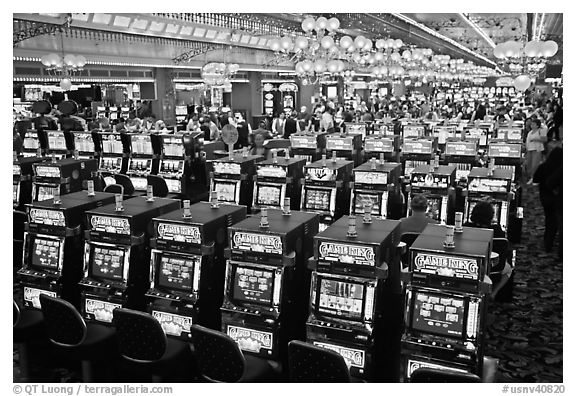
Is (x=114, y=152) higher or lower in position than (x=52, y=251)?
higher

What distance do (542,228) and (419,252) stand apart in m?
6.78

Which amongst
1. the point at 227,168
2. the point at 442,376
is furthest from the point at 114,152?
the point at 442,376

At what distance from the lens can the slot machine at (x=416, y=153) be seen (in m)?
11.4

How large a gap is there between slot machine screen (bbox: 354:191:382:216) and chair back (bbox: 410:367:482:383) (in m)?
4.85

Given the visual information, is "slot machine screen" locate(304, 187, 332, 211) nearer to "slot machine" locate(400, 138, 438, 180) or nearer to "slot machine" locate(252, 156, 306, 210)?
"slot machine" locate(252, 156, 306, 210)

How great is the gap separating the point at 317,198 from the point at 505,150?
450 centimetres

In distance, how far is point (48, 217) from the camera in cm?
593

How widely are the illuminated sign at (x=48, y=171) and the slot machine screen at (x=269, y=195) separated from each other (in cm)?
329

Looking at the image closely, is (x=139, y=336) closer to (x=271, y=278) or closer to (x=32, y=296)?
(x=271, y=278)

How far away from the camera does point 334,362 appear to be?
13.2 feet

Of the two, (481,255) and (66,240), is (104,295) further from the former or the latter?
(481,255)

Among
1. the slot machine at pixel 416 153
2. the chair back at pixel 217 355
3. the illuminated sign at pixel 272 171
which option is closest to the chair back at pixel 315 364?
the chair back at pixel 217 355

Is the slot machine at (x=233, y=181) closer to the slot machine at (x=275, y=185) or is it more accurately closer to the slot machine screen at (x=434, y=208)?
the slot machine at (x=275, y=185)

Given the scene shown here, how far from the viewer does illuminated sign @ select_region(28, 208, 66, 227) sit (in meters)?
5.89
